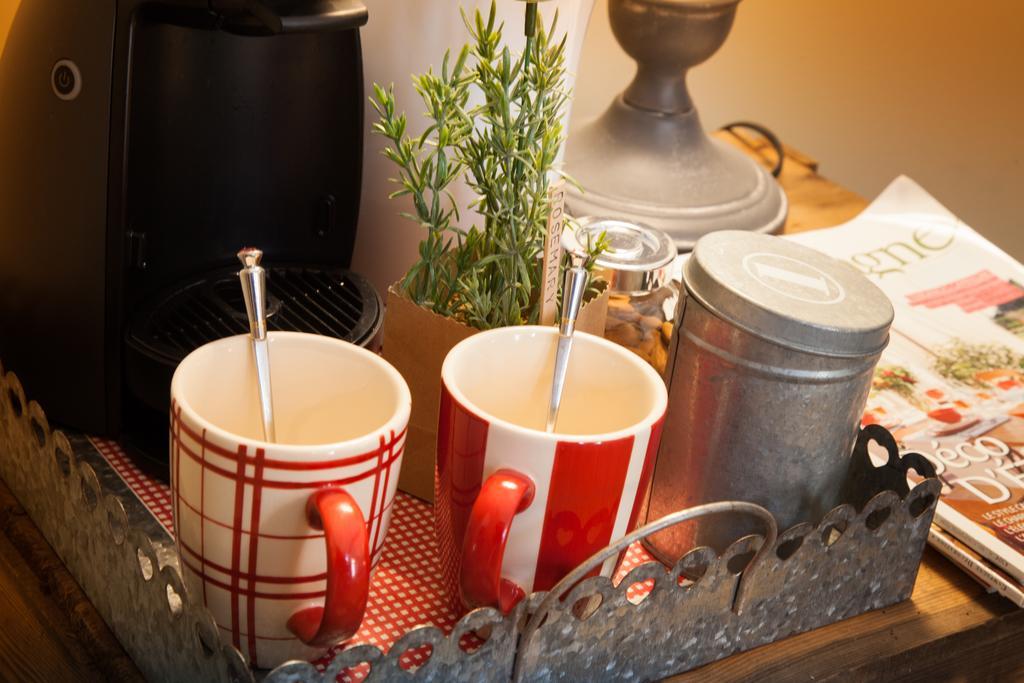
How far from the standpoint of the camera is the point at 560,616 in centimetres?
49

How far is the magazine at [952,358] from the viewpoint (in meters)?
0.68

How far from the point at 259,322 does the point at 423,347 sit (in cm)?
11

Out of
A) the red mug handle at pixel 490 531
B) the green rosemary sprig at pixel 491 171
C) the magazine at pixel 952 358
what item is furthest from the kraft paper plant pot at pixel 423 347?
the magazine at pixel 952 358

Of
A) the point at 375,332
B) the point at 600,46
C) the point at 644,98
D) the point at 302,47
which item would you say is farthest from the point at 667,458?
the point at 600,46

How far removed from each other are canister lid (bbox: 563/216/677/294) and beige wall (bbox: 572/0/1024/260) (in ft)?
2.28

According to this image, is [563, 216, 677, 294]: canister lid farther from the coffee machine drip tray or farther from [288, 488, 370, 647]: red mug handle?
[288, 488, 370, 647]: red mug handle

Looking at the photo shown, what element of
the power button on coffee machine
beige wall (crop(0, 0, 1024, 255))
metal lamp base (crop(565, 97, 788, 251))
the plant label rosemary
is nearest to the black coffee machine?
the power button on coffee machine

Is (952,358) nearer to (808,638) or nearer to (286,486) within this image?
(808,638)

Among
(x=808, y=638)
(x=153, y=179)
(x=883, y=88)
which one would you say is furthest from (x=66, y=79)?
(x=883, y=88)

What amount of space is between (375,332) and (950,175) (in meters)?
1.02

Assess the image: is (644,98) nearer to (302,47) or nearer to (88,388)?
(302,47)

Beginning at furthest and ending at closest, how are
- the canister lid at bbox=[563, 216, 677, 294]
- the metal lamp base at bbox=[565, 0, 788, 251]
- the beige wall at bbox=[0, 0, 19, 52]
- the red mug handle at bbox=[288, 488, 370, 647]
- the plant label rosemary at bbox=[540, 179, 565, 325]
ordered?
the metal lamp base at bbox=[565, 0, 788, 251] → the beige wall at bbox=[0, 0, 19, 52] → the canister lid at bbox=[563, 216, 677, 294] → the plant label rosemary at bbox=[540, 179, 565, 325] → the red mug handle at bbox=[288, 488, 370, 647]

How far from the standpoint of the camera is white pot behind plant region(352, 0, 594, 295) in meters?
0.67

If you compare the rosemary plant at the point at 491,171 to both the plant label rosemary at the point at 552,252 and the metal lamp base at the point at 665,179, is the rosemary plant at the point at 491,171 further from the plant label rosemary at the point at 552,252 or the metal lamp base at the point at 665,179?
the metal lamp base at the point at 665,179
